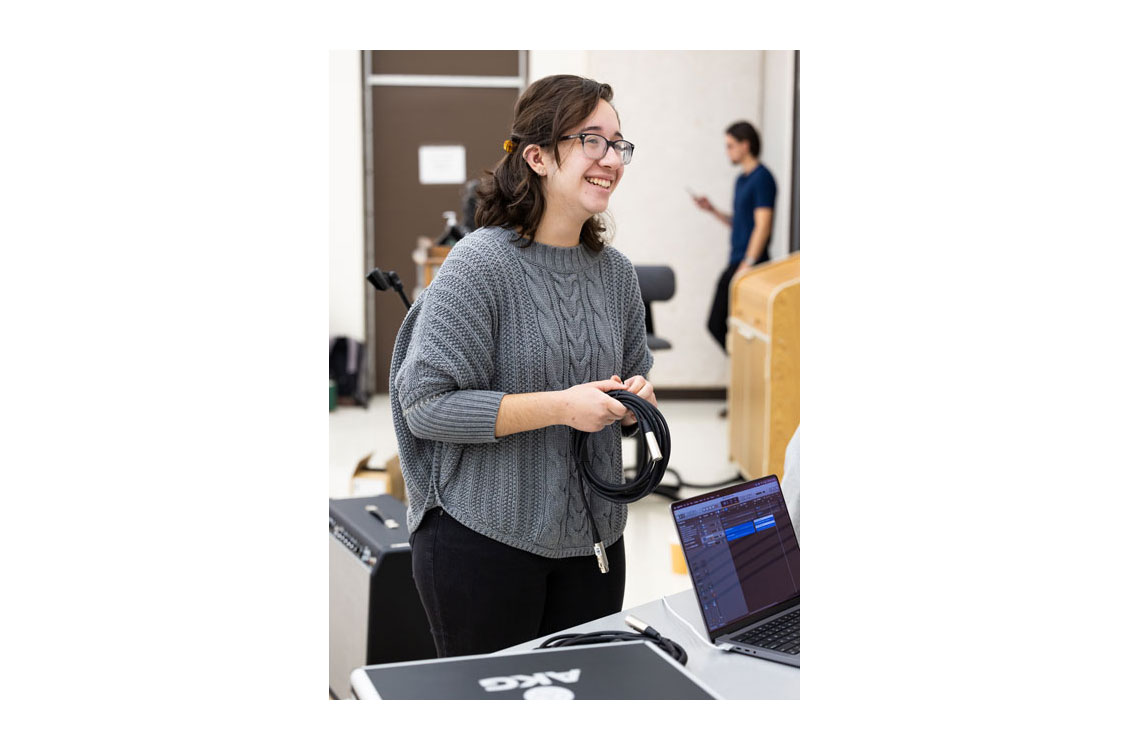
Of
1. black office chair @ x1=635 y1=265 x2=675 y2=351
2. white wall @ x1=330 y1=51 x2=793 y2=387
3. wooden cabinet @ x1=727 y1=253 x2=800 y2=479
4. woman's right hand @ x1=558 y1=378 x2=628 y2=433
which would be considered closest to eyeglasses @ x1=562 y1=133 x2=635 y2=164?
woman's right hand @ x1=558 y1=378 x2=628 y2=433

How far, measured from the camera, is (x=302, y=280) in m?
0.85

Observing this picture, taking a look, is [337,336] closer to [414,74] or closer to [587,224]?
[414,74]

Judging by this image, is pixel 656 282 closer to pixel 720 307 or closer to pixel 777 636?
pixel 720 307

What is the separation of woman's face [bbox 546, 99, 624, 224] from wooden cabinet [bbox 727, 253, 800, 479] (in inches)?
92.7

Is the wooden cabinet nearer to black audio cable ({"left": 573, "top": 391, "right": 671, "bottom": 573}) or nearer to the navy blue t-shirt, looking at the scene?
the navy blue t-shirt

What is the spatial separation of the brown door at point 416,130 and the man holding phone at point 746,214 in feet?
4.91

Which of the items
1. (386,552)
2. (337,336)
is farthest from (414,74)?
(386,552)

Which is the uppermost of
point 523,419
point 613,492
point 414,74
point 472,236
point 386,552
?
point 414,74

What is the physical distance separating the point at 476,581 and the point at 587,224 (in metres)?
0.52

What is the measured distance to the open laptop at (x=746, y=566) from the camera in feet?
3.84

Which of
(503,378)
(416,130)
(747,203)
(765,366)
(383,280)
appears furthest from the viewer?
(416,130)

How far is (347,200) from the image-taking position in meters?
Answer: 5.75

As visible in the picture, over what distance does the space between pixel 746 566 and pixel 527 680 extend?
0.37 metres

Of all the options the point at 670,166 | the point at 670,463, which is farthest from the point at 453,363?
the point at 670,166
